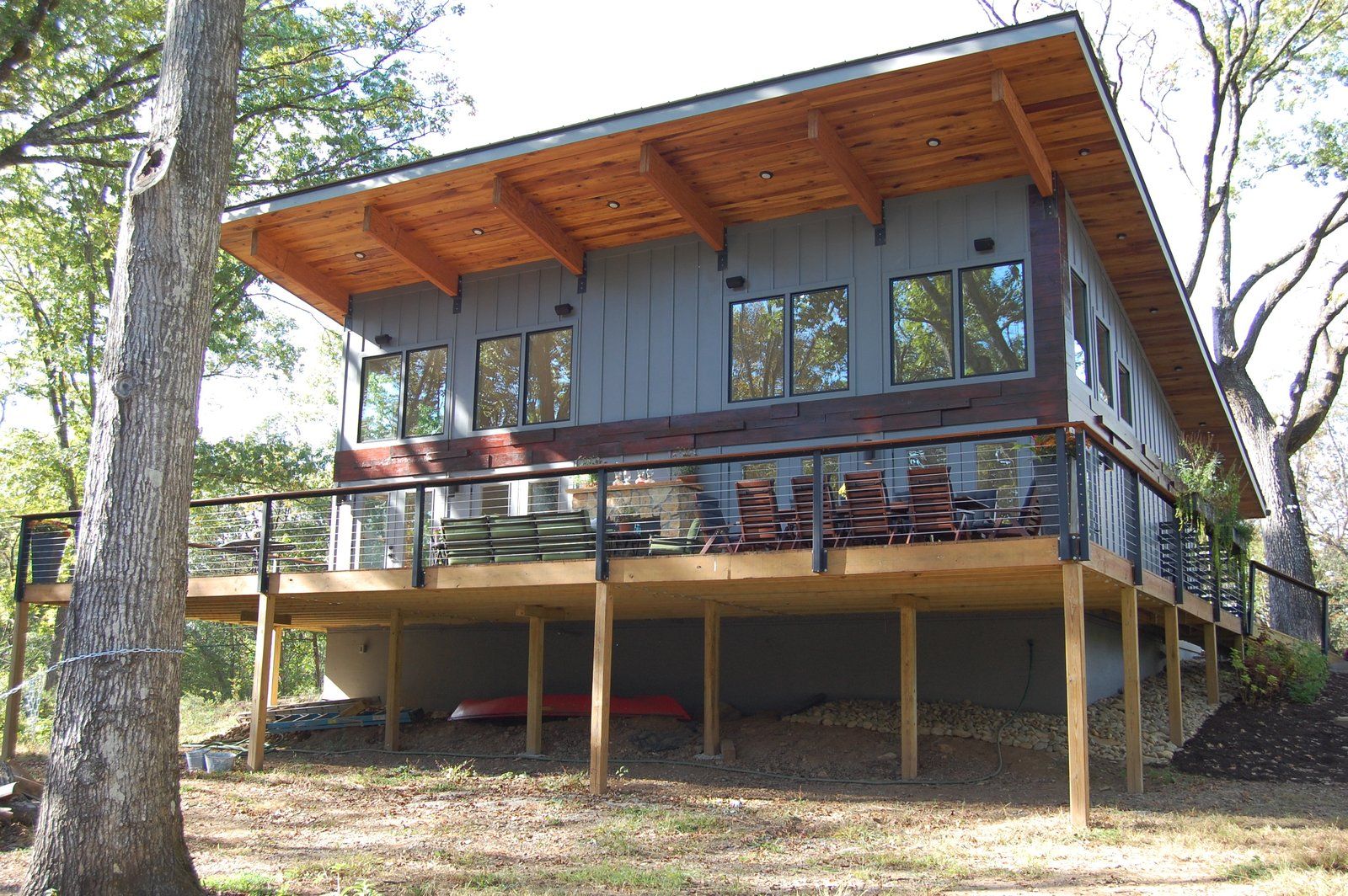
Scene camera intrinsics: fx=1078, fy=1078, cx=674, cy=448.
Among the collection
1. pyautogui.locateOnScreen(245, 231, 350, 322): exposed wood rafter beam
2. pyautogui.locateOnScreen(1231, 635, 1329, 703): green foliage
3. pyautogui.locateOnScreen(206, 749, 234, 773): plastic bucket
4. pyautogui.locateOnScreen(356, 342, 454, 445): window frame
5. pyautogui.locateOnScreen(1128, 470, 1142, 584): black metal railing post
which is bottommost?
pyautogui.locateOnScreen(206, 749, 234, 773): plastic bucket

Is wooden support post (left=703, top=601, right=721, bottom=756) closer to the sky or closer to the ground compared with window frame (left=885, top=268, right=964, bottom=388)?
closer to the ground

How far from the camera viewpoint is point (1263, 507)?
1895 cm

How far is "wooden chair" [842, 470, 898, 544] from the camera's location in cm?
862

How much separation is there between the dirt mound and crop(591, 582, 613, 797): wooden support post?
A: 5501 mm

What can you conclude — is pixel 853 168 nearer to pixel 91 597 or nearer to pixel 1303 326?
pixel 91 597

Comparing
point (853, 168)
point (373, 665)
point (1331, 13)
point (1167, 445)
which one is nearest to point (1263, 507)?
point (1167, 445)

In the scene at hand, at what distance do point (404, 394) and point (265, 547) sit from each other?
3299 millimetres

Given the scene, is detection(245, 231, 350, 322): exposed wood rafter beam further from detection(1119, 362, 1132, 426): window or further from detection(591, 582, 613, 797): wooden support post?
detection(1119, 362, 1132, 426): window

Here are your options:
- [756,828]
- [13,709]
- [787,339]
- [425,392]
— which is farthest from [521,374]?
[756,828]

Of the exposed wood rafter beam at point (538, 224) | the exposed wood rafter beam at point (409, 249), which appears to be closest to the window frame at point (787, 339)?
the exposed wood rafter beam at point (538, 224)

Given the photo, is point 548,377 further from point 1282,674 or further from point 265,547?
point 1282,674

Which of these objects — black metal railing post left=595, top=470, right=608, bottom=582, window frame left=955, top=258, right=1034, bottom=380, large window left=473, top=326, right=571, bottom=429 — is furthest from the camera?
large window left=473, top=326, right=571, bottom=429

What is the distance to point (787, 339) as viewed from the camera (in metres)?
11.5

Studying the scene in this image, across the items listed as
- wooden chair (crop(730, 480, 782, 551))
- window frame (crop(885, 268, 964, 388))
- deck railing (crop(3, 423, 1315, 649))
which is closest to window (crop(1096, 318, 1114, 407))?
deck railing (crop(3, 423, 1315, 649))
